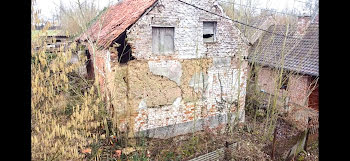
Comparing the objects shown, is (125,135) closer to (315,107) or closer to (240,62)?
(240,62)

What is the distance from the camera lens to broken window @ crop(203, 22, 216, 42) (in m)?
8.63

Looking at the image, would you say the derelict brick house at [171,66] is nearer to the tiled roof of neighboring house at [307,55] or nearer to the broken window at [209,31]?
the broken window at [209,31]

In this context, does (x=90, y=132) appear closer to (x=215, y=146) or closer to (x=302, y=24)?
(x=215, y=146)

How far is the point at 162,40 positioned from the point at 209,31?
75.0 inches

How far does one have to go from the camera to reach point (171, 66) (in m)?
8.21

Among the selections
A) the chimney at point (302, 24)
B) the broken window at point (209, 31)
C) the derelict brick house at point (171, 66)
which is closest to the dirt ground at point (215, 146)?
the derelict brick house at point (171, 66)

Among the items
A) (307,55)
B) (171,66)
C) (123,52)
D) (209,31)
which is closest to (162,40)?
(171,66)

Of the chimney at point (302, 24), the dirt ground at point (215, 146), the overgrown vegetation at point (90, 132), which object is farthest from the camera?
the chimney at point (302, 24)

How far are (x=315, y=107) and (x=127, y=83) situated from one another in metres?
8.98

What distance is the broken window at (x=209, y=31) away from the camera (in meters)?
8.63

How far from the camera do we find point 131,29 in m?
7.34
